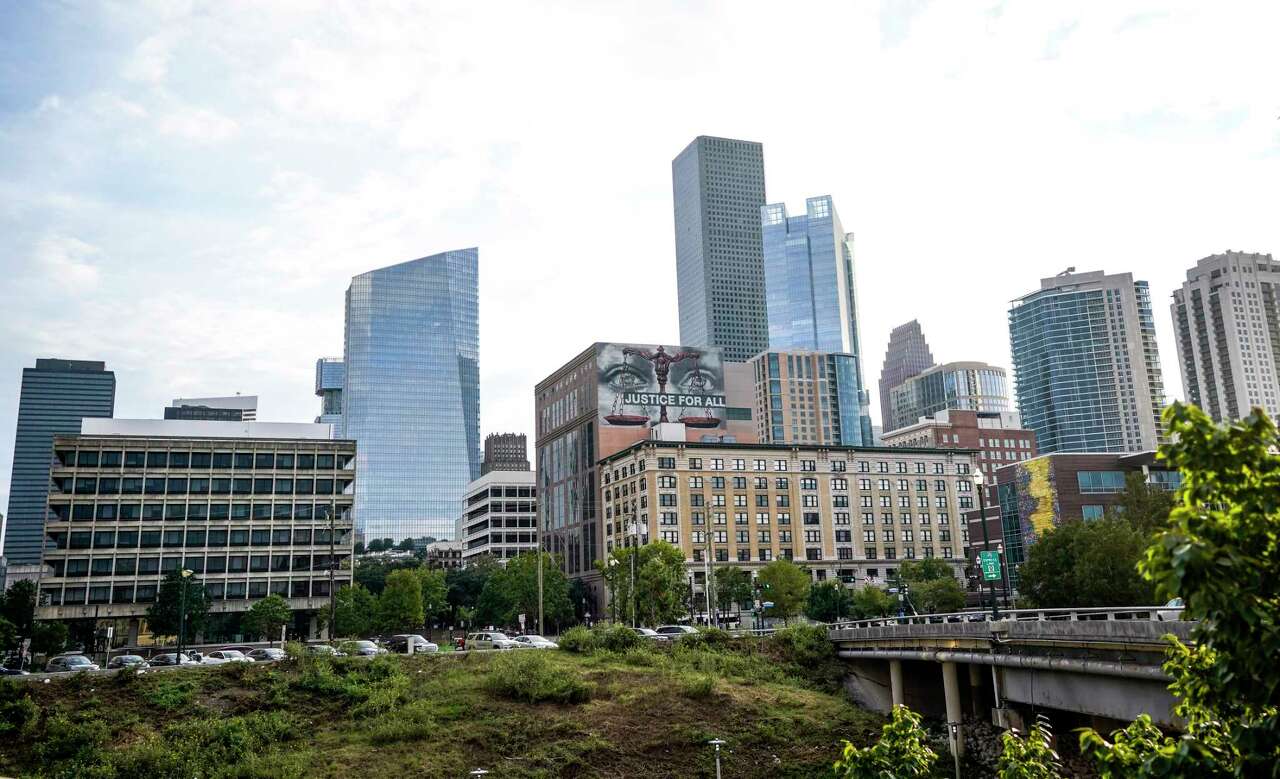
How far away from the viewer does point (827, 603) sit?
114312mm

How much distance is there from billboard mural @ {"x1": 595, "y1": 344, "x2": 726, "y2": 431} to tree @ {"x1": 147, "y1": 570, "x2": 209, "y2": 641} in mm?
70325

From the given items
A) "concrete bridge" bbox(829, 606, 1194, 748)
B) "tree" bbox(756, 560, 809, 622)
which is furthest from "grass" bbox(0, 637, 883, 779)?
"tree" bbox(756, 560, 809, 622)

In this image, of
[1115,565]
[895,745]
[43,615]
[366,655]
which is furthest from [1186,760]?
[43,615]

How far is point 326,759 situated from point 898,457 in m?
121

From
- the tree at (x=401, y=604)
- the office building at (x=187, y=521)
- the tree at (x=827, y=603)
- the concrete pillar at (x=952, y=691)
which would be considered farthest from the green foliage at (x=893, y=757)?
the office building at (x=187, y=521)

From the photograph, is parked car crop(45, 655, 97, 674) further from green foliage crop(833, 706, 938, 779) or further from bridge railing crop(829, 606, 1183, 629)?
green foliage crop(833, 706, 938, 779)

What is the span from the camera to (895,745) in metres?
18.0

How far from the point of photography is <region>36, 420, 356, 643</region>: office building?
390 feet

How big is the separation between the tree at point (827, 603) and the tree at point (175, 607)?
6755 cm

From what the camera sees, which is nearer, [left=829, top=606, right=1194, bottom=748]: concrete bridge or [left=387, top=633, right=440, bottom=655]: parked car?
[left=829, top=606, right=1194, bottom=748]: concrete bridge

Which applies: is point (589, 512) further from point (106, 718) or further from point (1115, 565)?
point (106, 718)

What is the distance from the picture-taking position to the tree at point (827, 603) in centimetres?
11444

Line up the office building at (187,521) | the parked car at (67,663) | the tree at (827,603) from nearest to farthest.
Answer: the parked car at (67,663) → the tree at (827,603) → the office building at (187,521)

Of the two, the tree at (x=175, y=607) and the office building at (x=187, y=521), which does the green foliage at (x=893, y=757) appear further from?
the office building at (x=187, y=521)
